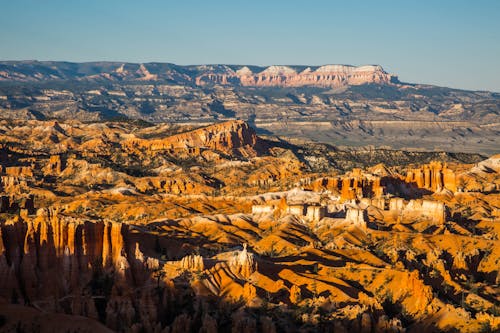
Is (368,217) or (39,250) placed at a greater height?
(39,250)

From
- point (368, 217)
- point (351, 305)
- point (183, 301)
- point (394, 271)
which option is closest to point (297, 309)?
point (351, 305)

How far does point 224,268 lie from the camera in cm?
11194

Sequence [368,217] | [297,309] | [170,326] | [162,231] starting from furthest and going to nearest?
[368,217]
[162,231]
[297,309]
[170,326]

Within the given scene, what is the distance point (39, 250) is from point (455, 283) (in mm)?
50902

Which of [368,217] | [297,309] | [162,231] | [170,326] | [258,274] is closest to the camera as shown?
[170,326]

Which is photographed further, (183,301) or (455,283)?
(455,283)

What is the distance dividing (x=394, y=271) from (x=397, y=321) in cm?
2027

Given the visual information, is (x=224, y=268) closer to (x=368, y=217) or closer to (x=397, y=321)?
(x=397, y=321)

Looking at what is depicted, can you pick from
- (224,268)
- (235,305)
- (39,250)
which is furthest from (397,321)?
(39,250)

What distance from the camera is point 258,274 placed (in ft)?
360

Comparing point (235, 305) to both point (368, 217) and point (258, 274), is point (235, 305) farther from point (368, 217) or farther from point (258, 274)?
point (368, 217)

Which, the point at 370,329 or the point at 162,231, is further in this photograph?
the point at 162,231

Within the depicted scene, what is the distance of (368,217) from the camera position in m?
181

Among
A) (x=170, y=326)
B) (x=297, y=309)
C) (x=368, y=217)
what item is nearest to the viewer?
(x=170, y=326)
